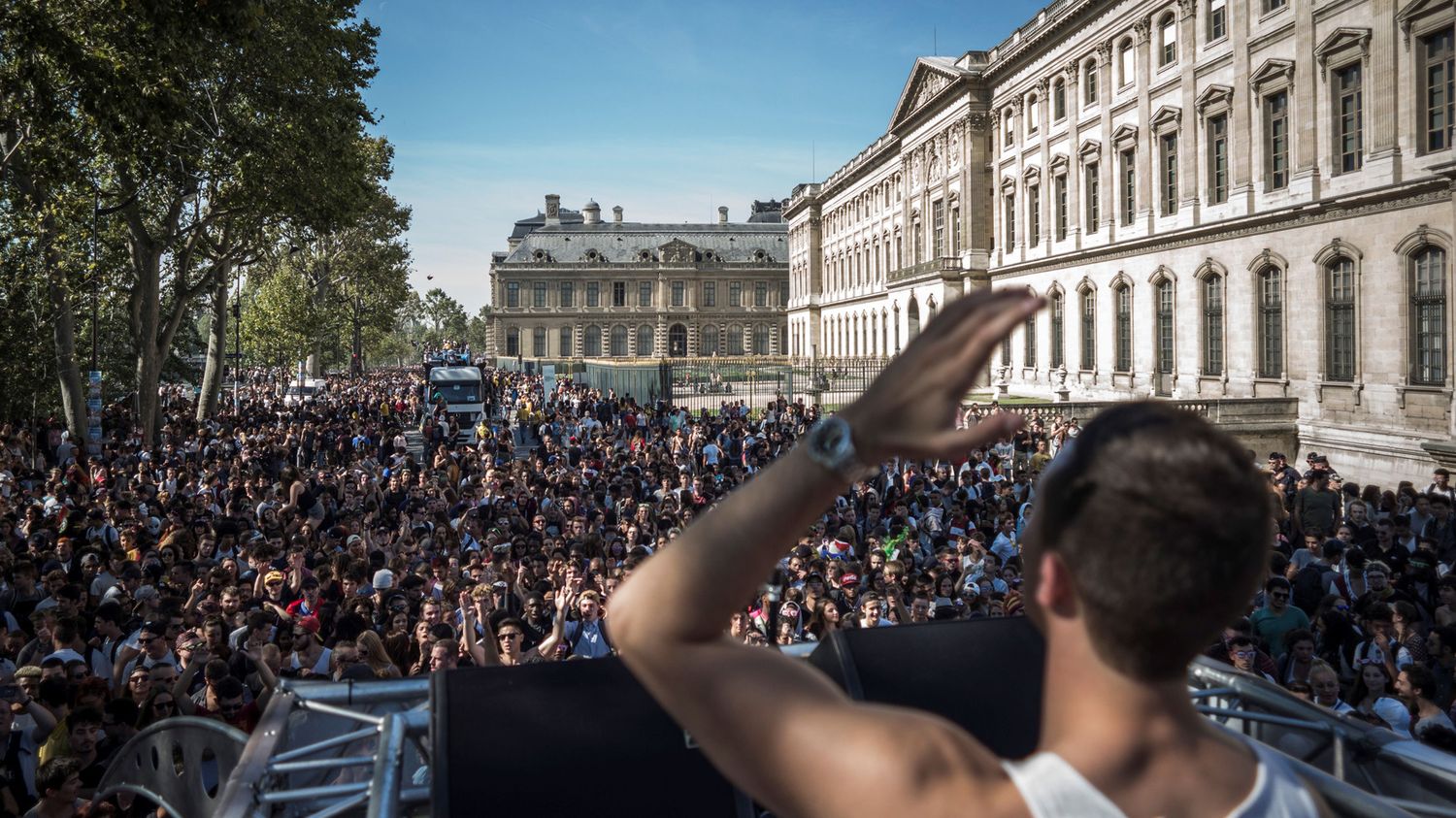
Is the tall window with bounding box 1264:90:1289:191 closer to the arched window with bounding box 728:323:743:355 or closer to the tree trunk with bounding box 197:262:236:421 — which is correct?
the tree trunk with bounding box 197:262:236:421

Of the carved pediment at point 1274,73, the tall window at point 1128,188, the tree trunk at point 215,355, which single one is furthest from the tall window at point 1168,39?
the tree trunk at point 215,355

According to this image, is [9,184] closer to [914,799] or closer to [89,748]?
[89,748]

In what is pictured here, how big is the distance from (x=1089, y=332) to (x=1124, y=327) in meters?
2.64

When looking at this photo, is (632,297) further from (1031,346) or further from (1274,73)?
(1274,73)

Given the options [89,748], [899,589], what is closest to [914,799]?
[89,748]

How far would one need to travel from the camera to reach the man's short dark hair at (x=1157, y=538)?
3.95 feet

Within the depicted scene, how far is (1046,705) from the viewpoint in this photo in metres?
1.31

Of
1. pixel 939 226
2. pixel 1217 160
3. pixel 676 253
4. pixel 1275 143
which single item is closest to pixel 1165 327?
pixel 1217 160

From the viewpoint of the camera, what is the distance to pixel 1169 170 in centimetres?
3262

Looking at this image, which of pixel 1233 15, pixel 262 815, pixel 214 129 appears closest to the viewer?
pixel 262 815

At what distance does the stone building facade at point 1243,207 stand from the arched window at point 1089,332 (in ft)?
0.33

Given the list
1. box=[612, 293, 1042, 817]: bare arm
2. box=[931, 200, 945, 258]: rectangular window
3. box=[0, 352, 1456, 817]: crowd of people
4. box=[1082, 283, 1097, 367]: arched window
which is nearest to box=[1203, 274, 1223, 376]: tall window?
box=[1082, 283, 1097, 367]: arched window

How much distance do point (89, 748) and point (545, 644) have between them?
306cm

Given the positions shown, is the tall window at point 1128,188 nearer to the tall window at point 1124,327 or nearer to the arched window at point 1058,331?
the tall window at point 1124,327
